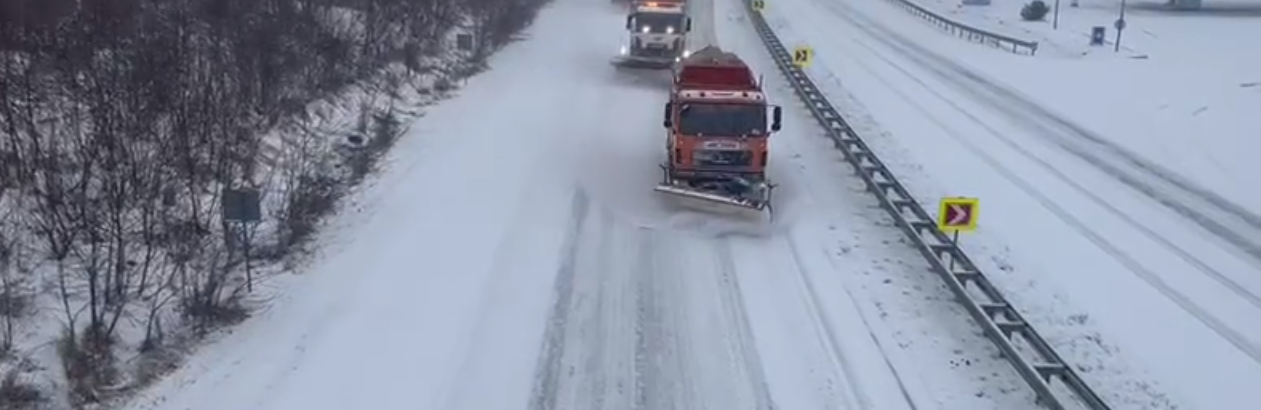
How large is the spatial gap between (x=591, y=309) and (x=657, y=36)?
1052 inches

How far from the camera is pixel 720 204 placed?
74.5ft

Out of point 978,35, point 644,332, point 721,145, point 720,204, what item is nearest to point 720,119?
point 721,145

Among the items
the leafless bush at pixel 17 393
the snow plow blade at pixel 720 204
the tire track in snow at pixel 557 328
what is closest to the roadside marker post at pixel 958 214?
the snow plow blade at pixel 720 204

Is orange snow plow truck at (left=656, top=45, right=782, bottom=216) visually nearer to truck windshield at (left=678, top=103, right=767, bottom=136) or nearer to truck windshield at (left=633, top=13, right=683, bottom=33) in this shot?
truck windshield at (left=678, top=103, right=767, bottom=136)

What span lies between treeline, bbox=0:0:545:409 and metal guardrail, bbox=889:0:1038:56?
3503cm

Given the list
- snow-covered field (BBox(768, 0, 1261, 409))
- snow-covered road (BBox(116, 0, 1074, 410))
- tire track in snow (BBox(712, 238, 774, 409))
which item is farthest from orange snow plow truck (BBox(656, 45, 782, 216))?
snow-covered field (BBox(768, 0, 1261, 409))

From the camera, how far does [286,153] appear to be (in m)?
24.2

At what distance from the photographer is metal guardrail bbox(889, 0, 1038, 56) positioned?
54.5m

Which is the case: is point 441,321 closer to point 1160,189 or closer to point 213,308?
point 213,308

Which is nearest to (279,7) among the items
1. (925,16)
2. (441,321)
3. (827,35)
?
(441,321)

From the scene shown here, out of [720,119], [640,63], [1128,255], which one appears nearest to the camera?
[1128,255]

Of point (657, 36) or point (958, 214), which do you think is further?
point (657, 36)

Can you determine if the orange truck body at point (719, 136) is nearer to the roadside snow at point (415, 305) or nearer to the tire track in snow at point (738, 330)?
the roadside snow at point (415, 305)

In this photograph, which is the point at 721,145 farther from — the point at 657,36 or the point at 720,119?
the point at 657,36
